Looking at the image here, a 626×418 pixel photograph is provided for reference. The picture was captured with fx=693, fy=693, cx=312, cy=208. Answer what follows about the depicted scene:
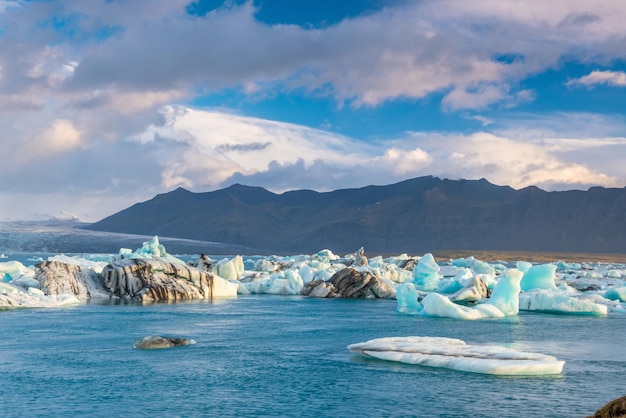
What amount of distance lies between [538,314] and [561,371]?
22.9m

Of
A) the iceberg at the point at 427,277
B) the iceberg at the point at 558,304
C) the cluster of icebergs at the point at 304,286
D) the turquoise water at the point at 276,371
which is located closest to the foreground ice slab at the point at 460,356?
the turquoise water at the point at 276,371

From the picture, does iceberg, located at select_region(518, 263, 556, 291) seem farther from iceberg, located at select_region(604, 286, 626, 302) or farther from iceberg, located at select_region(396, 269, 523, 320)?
iceberg, located at select_region(396, 269, 523, 320)

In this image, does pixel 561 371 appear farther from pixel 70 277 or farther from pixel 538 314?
pixel 70 277

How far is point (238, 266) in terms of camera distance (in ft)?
230

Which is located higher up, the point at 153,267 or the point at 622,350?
the point at 153,267

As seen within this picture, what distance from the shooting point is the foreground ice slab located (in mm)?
22656

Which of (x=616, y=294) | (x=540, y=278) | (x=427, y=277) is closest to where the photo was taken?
(x=616, y=294)

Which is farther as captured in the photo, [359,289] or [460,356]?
[359,289]

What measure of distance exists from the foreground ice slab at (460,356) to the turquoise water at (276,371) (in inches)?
19.8

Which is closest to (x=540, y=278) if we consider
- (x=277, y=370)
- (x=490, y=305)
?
(x=490, y=305)

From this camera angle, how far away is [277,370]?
79.0 ft

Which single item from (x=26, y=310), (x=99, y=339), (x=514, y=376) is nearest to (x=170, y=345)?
(x=99, y=339)

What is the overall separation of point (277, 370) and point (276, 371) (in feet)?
0.57

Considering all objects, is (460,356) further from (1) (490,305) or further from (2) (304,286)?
(2) (304,286)
